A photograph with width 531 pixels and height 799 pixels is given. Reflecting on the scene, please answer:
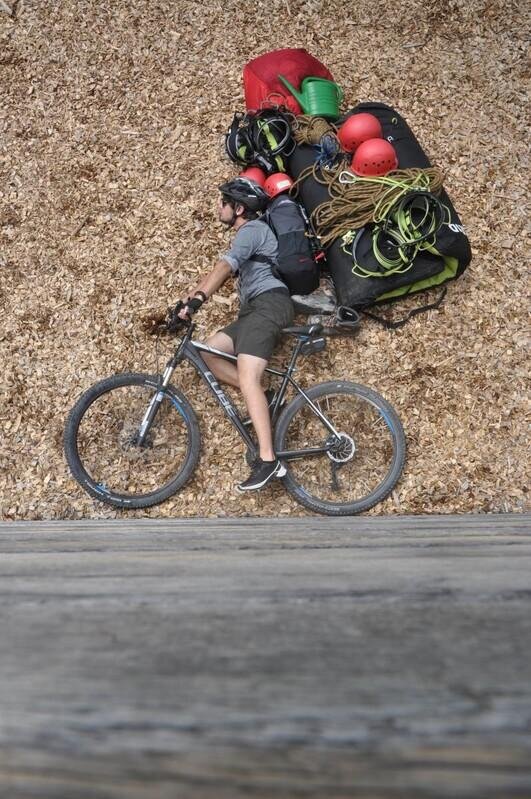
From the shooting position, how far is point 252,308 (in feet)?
12.5

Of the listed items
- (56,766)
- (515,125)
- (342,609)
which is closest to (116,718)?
(56,766)

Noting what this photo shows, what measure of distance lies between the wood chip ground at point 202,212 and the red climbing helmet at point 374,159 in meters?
0.87

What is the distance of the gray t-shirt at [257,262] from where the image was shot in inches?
149

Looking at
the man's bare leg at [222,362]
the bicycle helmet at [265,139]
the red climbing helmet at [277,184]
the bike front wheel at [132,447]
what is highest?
the bicycle helmet at [265,139]

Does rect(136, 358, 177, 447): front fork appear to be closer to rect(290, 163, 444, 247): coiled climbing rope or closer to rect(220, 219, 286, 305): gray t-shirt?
rect(220, 219, 286, 305): gray t-shirt

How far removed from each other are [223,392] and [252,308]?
1.98 ft

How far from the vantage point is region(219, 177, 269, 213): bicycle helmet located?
388 cm

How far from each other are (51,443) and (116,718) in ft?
12.1

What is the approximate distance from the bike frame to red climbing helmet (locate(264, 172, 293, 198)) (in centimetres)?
121

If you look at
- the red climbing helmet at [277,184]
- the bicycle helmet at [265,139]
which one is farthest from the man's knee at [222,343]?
the bicycle helmet at [265,139]

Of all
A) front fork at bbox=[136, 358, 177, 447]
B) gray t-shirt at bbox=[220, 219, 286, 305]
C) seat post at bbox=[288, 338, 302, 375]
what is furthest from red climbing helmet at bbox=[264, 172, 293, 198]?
front fork at bbox=[136, 358, 177, 447]

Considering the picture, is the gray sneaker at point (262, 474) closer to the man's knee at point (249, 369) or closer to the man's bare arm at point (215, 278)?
the man's knee at point (249, 369)

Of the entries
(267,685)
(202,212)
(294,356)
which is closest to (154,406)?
(294,356)

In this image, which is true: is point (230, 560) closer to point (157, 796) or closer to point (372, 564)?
point (372, 564)
